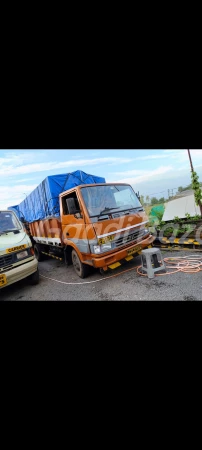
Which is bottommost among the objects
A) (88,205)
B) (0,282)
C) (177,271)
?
(177,271)

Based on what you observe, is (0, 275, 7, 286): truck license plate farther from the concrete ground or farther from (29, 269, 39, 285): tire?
(29, 269, 39, 285): tire

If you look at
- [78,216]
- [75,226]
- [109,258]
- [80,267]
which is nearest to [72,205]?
[78,216]

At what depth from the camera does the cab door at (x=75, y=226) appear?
13.3 feet

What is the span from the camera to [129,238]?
4230 millimetres

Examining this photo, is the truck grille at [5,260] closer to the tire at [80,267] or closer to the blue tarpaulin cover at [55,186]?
the tire at [80,267]

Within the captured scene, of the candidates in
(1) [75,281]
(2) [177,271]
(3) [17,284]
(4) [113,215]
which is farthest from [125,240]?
(3) [17,284]

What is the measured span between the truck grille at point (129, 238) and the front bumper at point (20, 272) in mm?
1956

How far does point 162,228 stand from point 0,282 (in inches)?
190

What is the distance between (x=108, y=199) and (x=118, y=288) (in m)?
1.86

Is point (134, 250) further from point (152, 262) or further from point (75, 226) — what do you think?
point (75, 226)

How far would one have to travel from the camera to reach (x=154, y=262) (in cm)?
423

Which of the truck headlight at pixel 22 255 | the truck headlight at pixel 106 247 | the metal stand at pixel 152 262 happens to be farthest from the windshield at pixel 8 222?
the metal stand at pixel 152 262

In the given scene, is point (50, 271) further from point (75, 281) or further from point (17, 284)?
point (75, 281)

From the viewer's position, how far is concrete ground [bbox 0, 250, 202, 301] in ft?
11.0
